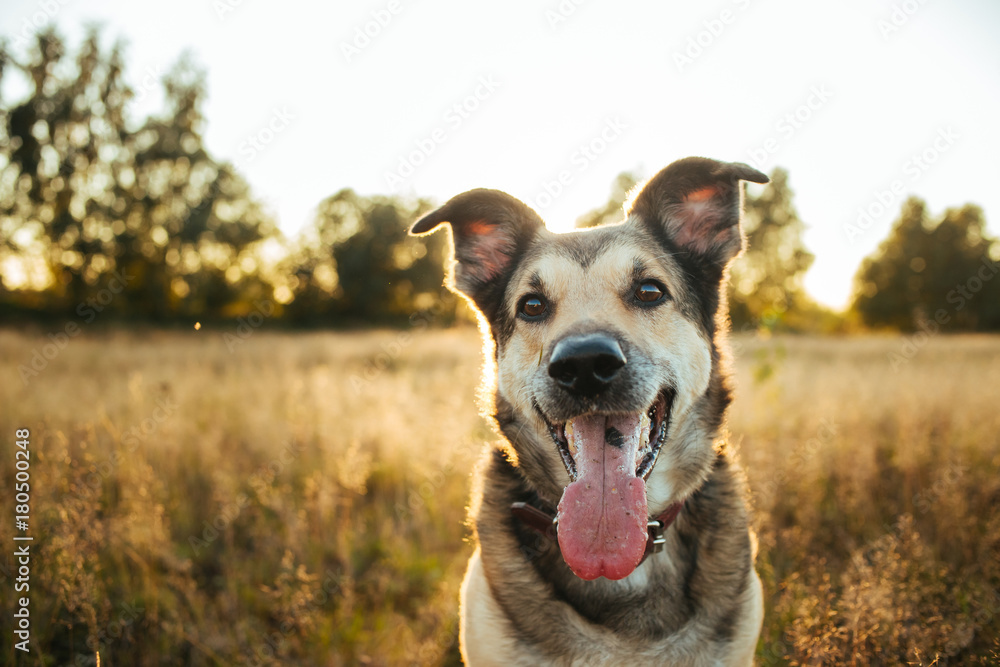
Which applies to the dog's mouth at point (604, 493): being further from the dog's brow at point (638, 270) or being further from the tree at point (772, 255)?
the tree at point (772, 255)

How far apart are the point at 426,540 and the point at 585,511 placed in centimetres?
296

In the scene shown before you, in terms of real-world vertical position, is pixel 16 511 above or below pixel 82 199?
below

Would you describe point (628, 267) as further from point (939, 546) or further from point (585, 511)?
point (939, 546)

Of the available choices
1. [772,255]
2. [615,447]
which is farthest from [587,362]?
[772,255]

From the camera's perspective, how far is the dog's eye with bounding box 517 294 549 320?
280 cm

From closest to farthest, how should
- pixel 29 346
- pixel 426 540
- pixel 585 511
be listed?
pixel 585 511, pixel 426 540, pixel 29 346

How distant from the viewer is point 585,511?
2.27 metres

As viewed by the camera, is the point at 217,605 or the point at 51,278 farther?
the point at 51,278

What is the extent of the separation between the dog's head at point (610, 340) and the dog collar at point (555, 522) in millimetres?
88

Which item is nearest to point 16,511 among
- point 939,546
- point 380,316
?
point 939,546

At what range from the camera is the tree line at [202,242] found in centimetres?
2152

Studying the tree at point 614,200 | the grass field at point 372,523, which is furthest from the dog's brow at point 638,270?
the tree at point 614,200

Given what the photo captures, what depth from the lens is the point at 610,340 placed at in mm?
2184

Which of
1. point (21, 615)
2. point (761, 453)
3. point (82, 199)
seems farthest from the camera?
point (82, 199)
